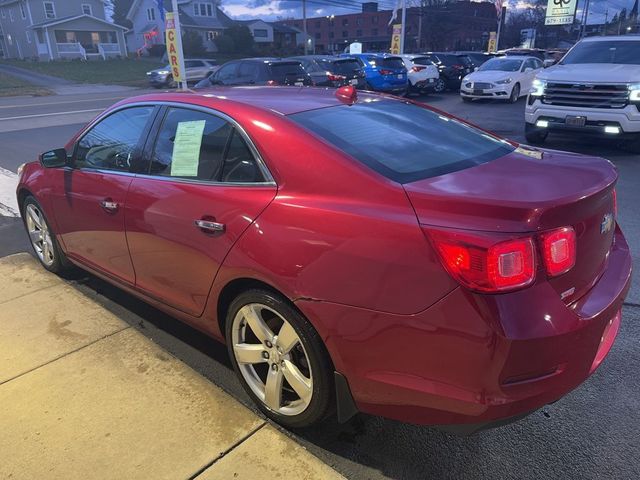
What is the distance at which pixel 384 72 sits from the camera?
18203 millimetres

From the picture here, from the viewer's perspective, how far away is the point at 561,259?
6.27 ft

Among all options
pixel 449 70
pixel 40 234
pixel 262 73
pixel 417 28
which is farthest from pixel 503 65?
pixel 417 28

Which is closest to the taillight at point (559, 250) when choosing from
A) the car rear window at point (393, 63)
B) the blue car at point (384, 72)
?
the blue car at point (384, 72)

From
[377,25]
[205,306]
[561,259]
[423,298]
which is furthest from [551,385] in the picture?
[377,25]

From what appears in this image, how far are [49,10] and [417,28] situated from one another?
151 feet

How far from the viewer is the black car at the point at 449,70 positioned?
22.5 m

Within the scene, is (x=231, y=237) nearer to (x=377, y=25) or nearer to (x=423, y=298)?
(x=423, y=298)

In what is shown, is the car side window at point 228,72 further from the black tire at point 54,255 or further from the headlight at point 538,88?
the black tire at point 54,255

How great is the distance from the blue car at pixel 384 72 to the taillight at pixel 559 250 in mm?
17003

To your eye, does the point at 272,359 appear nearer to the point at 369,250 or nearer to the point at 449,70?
the point at 369,250

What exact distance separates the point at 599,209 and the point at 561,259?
0.39 meters

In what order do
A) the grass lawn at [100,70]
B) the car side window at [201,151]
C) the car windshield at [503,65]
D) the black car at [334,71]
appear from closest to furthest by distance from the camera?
the car side window at [201,151]
the black car at [334,71]
the car windshield at [503,65]
the grass lawn at [100,70]

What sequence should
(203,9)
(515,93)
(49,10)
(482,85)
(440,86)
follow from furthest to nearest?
(203,9)
(49,10)
(440,86)
(515,93)
(482,85)

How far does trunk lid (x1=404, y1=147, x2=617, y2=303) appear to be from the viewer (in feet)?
6.00
